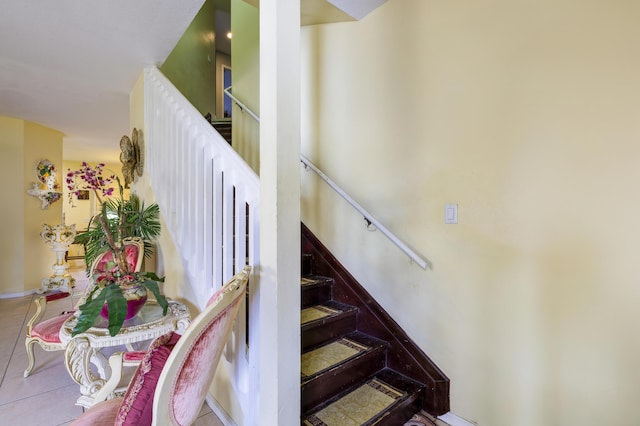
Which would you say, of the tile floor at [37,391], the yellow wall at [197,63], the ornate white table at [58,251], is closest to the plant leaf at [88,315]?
Answer: the tile floor at [37,391]

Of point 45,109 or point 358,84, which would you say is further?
point 45,109

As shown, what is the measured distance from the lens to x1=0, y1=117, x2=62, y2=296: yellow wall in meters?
4.25

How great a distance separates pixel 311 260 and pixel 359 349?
0.80 meters

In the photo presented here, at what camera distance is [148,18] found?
2.05m

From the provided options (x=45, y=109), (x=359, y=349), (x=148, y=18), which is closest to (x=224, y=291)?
(x=359, y=349)

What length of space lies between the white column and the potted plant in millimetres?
A: 631

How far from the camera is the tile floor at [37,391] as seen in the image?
5.49 ft

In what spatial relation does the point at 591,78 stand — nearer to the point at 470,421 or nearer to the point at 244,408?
the point at 470,421

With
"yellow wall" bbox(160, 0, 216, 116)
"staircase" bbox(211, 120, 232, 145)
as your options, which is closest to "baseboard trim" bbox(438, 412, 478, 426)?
"staircase" bbox(211, 120, 232, 145)

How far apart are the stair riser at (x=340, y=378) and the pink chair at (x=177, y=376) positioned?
63 cm

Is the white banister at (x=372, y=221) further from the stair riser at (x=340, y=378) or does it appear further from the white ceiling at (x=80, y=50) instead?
the white ceiling at (x=80, y=50)

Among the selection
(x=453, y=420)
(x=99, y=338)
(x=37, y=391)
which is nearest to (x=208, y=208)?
(x=99, y=338)

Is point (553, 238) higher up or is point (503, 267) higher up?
point (553, 238)

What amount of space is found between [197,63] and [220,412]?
445 cm
